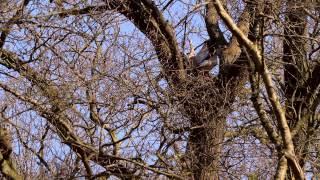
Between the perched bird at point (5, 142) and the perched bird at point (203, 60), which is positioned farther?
the perched bird at point (203, 60)

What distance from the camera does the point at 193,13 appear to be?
8445mm

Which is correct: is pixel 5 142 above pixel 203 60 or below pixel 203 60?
below

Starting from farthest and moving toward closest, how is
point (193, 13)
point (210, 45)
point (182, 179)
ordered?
point (210, 45)
point (193, 13)
point (182, 179)

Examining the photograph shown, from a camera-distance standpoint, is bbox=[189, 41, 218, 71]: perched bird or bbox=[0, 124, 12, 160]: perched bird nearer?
bbox=[0, 124, 12, 160]: perched bird

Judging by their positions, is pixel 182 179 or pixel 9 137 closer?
A: pixel 182 179

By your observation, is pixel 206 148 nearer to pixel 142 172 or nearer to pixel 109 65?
pixel 142 172

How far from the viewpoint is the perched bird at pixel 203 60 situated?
8672 millimetres

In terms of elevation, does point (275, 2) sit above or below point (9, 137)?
above

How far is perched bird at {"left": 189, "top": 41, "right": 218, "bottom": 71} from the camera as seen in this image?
8672 mm

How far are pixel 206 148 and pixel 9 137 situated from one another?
2.50 metres

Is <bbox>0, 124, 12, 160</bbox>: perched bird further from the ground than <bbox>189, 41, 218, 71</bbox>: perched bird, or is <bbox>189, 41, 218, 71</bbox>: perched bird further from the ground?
<bbox>189, 41, 218, 71</bbox>: perched bird

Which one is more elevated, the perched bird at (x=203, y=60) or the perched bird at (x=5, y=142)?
the perched bird at (x=203, y=60)

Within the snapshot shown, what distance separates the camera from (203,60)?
8727 mm

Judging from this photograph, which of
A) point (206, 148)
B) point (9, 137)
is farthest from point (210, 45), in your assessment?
point (9, 137)
